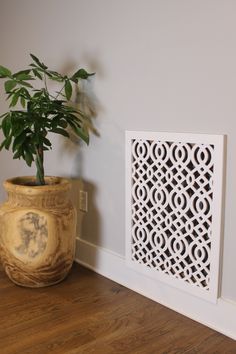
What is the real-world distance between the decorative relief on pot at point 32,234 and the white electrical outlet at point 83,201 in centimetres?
40

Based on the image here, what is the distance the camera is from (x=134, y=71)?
6.24 feet

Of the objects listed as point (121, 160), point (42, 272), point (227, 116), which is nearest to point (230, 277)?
point (227, 116)

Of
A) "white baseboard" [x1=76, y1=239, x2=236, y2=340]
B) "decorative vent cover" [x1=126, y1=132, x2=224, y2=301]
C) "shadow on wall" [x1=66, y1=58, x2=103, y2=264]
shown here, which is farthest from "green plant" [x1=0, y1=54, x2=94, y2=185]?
"white baseboard" [x1=76, y1=239, x2=236, y2=340]

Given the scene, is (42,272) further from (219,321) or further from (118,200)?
(219,321)

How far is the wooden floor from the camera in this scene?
1529 mm

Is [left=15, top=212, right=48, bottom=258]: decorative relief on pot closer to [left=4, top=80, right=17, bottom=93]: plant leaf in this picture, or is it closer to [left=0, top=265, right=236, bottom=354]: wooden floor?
[left=0, top=265, right=236, bottom=354]: wooden floor

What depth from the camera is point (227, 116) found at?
1532mm

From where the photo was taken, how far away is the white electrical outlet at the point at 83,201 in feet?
7.61

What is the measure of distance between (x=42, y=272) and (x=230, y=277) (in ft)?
3.03

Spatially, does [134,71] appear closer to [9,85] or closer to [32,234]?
[9,85]

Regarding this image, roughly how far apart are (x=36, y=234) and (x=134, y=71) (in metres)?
0.92

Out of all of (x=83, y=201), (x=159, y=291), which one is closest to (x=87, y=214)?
(x=83, y=201)

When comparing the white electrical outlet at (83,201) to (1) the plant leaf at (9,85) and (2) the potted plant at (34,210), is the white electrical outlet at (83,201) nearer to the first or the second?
(2) the potted plant at (34,210)

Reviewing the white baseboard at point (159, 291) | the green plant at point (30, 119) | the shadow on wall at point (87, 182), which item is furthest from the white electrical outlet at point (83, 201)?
the green plant at point (30, 119)
